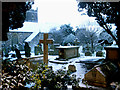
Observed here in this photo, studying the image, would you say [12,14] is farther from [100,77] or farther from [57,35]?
[57,35]

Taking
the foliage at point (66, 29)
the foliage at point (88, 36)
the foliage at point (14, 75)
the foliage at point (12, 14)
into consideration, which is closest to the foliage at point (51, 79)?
the foliage at point (14, 75)

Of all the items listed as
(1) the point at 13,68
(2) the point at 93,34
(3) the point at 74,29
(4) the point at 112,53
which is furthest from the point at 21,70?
(3) the point at 74,29

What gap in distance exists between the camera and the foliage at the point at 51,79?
3.49 m

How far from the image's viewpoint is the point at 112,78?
419cm

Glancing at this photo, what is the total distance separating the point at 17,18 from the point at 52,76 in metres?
3.36

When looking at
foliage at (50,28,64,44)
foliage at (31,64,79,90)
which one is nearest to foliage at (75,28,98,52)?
foliage at (50,28,64,44)

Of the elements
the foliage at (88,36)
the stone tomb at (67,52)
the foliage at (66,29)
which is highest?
the foliage at (66,29)

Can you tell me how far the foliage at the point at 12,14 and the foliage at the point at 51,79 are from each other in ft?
6.71

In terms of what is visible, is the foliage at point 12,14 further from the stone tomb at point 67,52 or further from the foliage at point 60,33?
the foliage at point 60,33

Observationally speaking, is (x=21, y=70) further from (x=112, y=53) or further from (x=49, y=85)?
(x=112, y=53)

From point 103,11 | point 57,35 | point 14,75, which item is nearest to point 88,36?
point 57,35

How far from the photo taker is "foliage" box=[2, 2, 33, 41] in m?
3.68

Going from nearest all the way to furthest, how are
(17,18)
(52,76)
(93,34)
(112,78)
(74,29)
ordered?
(52,76), (112,78), (17,18), (93,34), (74,29)

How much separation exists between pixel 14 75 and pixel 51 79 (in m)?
1.05
